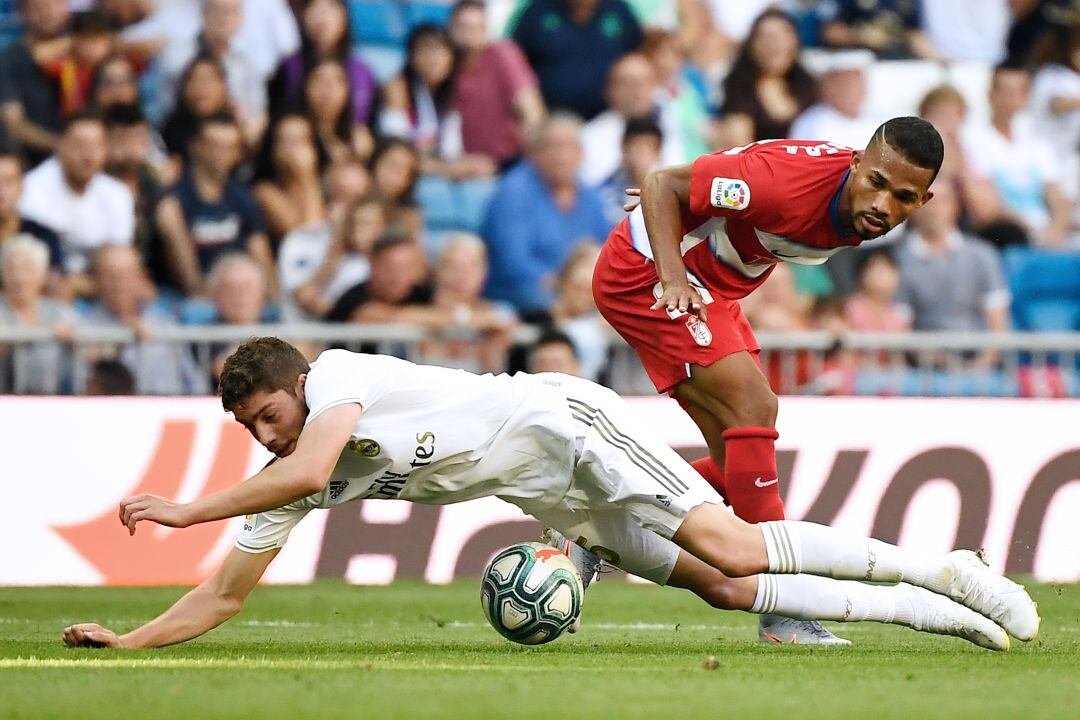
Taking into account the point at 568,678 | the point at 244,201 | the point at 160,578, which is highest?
the point at 244,201

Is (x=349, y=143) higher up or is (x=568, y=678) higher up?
(x=349, y=143)

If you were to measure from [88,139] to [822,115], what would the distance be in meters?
6.24


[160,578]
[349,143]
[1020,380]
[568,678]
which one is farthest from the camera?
[349,143]

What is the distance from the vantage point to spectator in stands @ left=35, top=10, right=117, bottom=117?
13484 millimetres

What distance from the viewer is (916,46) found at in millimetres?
15984

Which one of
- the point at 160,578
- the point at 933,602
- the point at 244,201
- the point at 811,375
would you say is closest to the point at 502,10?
the point at 244,201

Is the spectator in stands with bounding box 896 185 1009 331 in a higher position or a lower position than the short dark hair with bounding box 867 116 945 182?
lower

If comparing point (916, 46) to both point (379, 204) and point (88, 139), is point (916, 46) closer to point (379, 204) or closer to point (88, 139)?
point (379, 204)

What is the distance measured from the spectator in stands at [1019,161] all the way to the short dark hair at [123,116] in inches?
284

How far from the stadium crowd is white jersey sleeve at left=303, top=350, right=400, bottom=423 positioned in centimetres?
576

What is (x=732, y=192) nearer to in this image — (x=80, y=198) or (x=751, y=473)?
(x=751, y=473)

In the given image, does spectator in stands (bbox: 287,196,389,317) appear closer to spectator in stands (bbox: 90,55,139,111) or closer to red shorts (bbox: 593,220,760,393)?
spectator in stands (bbox: 90,55,139,111)

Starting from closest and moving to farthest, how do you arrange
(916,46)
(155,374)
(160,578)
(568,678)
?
(568,678), (160,578), (155,374), (916,46)

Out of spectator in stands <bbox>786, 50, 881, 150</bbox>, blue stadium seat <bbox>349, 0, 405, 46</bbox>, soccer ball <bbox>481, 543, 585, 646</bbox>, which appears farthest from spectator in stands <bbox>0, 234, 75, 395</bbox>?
spectator in stands <bbox>786, 50, 881, 150</bbox>
